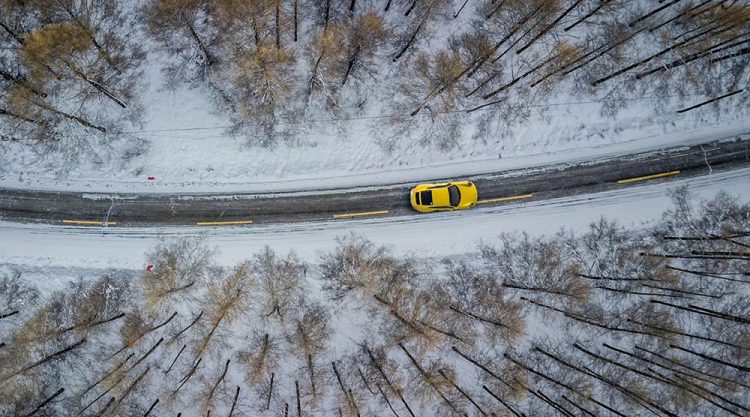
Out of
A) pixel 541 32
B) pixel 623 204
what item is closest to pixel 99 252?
pixel 541 32

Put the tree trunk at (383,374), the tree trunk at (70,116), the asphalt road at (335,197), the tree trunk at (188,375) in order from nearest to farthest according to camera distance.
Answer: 1. the tree trunk at (383,374)
2. the tree trunk at (188,375)
3. the tree trunk at (70,116)
4. the asphalt road at (335,197)

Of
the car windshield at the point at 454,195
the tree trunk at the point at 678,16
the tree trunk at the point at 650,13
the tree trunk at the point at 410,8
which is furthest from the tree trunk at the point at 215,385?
the tree trunk at the point at 678,16

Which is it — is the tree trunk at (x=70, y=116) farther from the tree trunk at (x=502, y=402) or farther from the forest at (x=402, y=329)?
the tree trunk at (x=502, y=402)

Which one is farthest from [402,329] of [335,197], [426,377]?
[335,197]

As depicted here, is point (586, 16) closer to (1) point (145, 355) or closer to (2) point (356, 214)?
(2) point (356, 214)

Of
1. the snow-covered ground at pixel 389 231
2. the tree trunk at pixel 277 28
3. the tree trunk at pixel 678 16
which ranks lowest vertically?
the snow-covered ground at pixel 389 231

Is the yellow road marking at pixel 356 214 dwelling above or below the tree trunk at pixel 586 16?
below

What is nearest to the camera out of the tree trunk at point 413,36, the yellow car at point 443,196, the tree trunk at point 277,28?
the tree trunk at point 277,28
